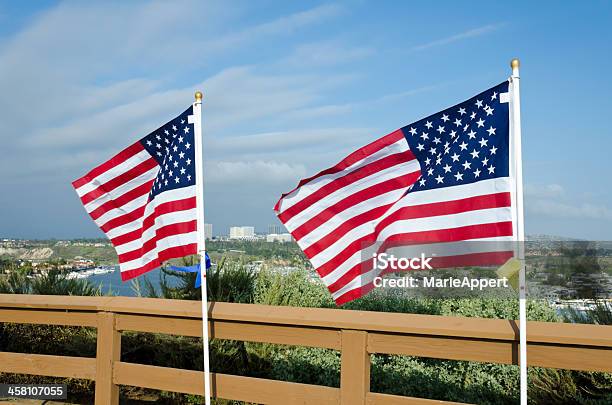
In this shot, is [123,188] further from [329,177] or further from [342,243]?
[342,243]

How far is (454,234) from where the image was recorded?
4.00m

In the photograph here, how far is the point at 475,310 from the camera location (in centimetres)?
656

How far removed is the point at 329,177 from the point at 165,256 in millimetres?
1491

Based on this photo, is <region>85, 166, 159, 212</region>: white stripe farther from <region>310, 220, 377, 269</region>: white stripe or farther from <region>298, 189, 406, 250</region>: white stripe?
<region>310, 220, 377, 269</region>: white stripe

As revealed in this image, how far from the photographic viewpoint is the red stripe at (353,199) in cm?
423

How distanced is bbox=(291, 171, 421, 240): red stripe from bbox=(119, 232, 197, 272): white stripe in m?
0.86

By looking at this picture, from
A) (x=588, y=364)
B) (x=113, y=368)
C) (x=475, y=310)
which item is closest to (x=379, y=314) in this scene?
(x=588, y=364)

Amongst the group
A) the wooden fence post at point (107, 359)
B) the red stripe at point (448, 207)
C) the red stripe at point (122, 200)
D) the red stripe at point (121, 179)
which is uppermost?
the red stripe at point (121, 179)

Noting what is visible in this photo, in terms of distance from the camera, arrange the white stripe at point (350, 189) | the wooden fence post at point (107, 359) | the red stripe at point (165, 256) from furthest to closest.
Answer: the wooden fence post at point (107, 359) → the red stripe at point (165, 256) → the white stripe at point (350, 189)

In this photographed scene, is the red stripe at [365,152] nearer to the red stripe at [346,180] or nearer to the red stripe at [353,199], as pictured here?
the red stripe at [346,180]

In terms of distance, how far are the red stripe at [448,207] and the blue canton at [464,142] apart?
13cm

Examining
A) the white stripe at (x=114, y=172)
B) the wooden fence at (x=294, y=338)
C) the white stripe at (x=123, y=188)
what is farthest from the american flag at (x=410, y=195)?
the white stripe at (x=114, y=172)

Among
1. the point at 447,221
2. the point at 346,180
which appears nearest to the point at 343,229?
the point at 346,180

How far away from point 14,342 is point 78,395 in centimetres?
257
